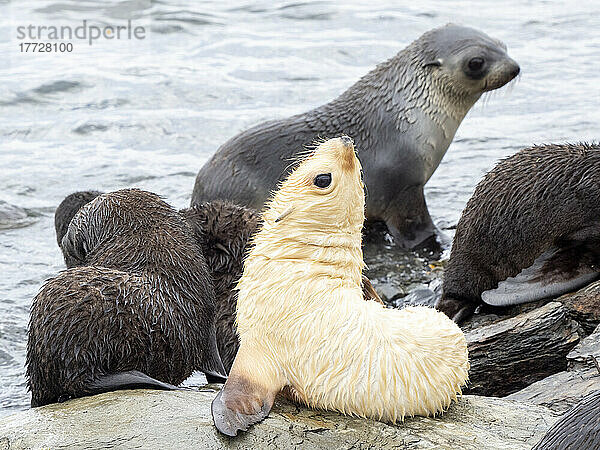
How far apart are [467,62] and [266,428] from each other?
5.58m

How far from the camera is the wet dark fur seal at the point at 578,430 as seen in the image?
98.7 inches

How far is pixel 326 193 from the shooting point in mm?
3639

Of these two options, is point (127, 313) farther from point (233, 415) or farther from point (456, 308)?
point (456, 308)

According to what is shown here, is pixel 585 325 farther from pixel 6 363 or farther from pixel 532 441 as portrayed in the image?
pixel 6 363

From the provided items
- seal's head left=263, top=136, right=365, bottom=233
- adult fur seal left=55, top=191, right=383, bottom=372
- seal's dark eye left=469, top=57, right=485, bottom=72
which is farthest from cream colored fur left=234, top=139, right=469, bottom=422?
seal's dark eye left=469, top=57, right=485, bottom=72

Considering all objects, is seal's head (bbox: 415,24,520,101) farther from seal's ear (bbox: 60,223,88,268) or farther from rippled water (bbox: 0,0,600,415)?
seal's ear (bbox: 60,223,88,268)

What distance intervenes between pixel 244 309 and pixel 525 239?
254cm

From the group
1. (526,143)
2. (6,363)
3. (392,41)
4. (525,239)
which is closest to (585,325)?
(525,239)

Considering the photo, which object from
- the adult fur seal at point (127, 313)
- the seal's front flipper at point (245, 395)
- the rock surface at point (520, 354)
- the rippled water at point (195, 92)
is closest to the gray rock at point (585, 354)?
the rock surface at point (520, 354)

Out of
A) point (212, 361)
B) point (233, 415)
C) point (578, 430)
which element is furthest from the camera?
point (212, 361)

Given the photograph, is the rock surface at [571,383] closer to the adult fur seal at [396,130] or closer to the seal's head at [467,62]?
the adult fur seal at [396,130]

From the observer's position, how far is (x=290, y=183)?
3719 mm

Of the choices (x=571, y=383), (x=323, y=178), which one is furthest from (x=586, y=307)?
(x=323, y=178)

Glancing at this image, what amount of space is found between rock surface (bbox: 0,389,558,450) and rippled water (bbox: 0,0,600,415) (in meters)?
1.70
